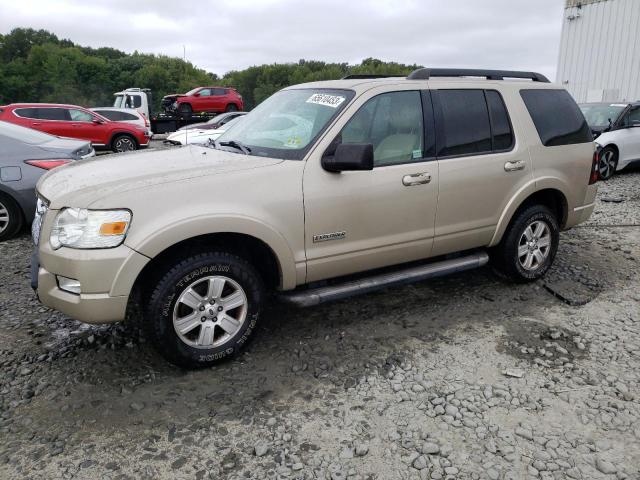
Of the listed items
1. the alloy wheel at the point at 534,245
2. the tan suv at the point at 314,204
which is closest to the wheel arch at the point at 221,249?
the tan suv at the point at 314,204

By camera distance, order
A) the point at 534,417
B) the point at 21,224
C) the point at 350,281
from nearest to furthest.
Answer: the point at 534,417, the point at 350,281, the point at 21,224

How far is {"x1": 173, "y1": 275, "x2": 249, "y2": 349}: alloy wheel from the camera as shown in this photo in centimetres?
310

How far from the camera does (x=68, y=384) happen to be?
3.11m

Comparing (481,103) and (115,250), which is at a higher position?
(481,103)

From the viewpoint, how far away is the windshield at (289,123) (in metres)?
3.50

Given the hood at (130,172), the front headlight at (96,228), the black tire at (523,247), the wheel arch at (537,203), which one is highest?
the hood at (130,172)

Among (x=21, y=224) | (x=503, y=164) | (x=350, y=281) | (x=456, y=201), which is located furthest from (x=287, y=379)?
(x=21, y=224)

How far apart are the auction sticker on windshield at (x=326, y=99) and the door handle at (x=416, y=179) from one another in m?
0.70

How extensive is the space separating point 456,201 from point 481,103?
2.90 ft

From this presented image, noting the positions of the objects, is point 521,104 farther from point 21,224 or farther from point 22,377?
point 21,224

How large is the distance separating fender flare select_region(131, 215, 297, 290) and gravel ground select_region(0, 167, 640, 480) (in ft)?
2.10

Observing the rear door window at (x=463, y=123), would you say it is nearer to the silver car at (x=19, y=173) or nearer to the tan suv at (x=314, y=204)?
the tan suv at (x=314, y=204)

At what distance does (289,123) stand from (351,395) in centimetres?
195

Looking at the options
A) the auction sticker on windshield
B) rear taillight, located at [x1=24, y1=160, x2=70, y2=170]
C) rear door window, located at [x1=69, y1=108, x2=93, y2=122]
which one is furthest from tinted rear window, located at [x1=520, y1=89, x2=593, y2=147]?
rear door window, located at [x1=69, y1=108, x2=93, y2=122]
